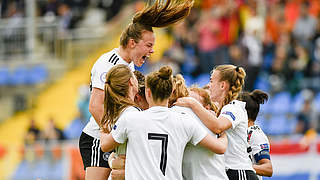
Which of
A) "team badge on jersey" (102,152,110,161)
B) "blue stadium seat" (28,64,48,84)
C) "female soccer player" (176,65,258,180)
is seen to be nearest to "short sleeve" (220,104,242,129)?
"female soccer player" (176,65,258,180)

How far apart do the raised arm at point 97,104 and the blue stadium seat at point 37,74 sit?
43.8 feet

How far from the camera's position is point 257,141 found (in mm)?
6812

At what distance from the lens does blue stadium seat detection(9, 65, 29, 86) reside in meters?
19.7

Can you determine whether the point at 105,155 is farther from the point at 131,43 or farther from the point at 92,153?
the point at 131,43

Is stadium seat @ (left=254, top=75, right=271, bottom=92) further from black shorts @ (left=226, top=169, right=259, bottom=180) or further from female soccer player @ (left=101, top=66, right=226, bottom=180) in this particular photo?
female soccer player @ (left=101, top=66, right=226, bottom=180)

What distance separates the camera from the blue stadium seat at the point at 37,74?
19.6 metres

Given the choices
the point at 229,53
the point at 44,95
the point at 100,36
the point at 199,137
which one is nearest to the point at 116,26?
the point at 100,36

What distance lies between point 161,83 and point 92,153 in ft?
4.95

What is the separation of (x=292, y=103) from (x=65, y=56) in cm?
752

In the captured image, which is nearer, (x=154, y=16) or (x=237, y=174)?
(x=237, y=174)

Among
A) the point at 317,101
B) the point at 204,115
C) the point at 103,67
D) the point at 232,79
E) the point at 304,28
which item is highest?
the point at 304,28

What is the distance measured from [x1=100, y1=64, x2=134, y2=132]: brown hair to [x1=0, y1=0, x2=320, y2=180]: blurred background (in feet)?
22.5

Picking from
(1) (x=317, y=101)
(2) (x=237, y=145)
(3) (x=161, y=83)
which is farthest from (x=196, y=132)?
(1) (x=317, y=101)

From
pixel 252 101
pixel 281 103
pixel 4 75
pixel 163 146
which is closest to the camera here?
pixel 163 146
